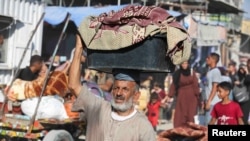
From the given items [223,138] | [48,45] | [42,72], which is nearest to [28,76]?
[42,72]

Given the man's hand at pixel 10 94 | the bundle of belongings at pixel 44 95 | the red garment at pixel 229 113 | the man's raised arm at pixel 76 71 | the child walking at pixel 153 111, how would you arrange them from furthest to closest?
the child walking at pixel 153 111 < the man's hand at pixel 10 94 < the bundle of belongings at pixel 44 95 < the red garment at pixel 229 113 < the man's raised arm at pixel 76 71

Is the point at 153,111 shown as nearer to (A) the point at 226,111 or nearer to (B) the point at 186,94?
(B) the point at 186,94

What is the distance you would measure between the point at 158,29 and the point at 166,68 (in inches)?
14.4

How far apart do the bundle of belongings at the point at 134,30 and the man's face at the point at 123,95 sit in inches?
10.7

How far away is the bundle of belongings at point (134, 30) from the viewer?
394 centimetres

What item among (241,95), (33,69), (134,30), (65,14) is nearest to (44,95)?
(33,69)

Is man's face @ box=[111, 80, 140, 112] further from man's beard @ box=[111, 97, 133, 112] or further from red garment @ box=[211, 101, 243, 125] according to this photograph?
red garment @ box=[211, 101, 243, 125]

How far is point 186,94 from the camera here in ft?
34.3

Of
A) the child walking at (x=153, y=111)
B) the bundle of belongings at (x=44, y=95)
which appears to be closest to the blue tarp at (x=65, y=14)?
the child walking at (x=153, y=111)

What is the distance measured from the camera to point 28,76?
891 cm

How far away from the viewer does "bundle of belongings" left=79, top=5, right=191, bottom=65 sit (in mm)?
3943

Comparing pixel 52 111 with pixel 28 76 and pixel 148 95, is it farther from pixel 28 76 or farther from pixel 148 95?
pixel 148 95

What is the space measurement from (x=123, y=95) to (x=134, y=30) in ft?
1.56

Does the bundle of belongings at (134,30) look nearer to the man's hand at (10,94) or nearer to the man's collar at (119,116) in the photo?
the man's collar at (119,116)
